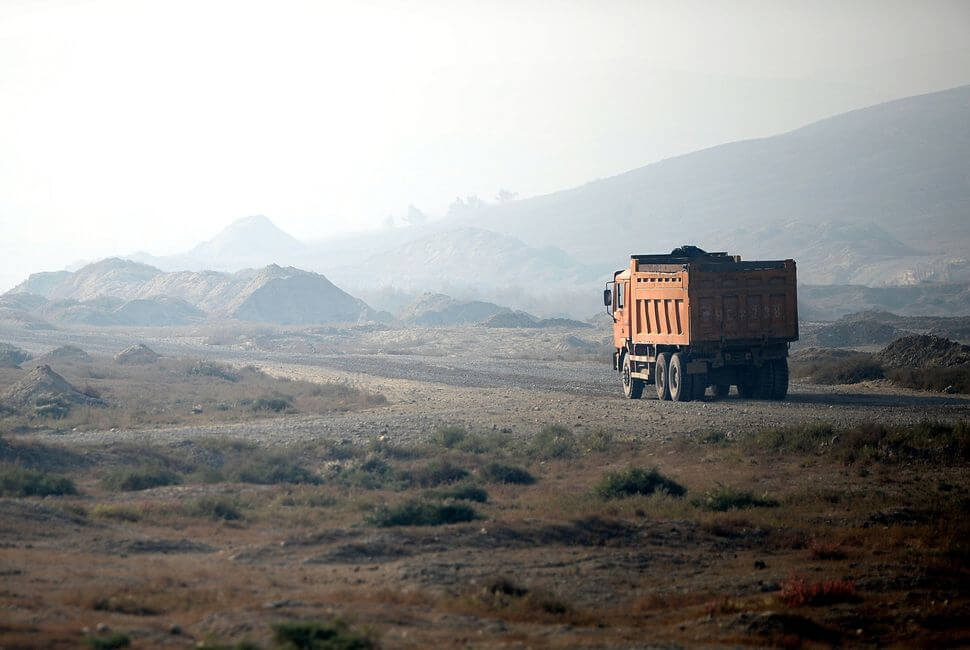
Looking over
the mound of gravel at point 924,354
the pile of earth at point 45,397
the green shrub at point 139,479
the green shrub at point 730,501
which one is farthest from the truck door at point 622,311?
the pile of earth at point 45,397

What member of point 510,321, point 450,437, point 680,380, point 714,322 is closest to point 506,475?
point 450,437

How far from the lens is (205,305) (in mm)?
124375

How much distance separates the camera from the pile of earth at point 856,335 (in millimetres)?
58750

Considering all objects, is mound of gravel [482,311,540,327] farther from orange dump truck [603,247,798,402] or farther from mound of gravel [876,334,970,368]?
orange dump truck [603,247,798,402]

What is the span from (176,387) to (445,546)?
28003 mm

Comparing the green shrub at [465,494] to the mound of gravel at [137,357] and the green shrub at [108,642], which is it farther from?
the mound of gravel at [137,357]

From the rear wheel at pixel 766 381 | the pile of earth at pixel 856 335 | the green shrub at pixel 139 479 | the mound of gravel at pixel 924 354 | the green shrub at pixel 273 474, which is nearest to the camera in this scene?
the green shrub at pixel 139 479

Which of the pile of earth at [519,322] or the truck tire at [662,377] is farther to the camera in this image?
the pile of earth at [519,322]

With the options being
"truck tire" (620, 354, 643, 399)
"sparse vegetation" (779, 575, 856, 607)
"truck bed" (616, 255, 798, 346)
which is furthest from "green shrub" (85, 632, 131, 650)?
"truck tire" (620, 354, 643, 399)

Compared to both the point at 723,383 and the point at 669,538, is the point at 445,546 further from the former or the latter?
the point at 723,383

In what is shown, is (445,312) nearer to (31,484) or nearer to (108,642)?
(31,484)

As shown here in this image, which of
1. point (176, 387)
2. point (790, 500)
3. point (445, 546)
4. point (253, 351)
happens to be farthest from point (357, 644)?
point (253, 351)

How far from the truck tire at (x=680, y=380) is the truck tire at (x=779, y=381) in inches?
87.7

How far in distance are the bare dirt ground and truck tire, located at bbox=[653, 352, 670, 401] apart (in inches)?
112
